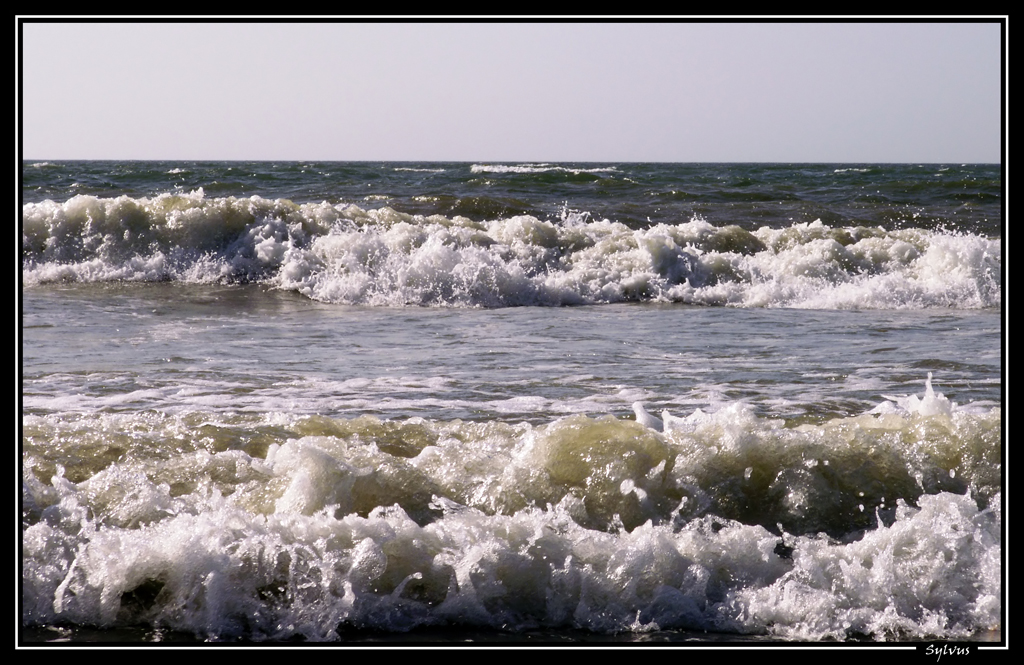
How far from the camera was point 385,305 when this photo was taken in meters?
9.07

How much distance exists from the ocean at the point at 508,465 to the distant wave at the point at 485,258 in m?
0.13

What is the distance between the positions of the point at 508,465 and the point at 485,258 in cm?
Result: 697

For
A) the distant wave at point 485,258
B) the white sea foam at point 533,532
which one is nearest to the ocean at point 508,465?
the white sea foam at point 533,532

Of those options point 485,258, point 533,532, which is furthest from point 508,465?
point 485,258

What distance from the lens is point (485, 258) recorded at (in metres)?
10.4

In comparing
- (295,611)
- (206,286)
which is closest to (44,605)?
(295,611)

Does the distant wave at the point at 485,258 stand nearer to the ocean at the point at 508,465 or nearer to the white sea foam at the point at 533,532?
the ocean at the point at 508,465

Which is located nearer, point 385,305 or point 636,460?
point 636,460

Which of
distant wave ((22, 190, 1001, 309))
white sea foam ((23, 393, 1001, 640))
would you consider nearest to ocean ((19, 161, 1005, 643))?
white sea foam ((23, 393, 1001, 640))
